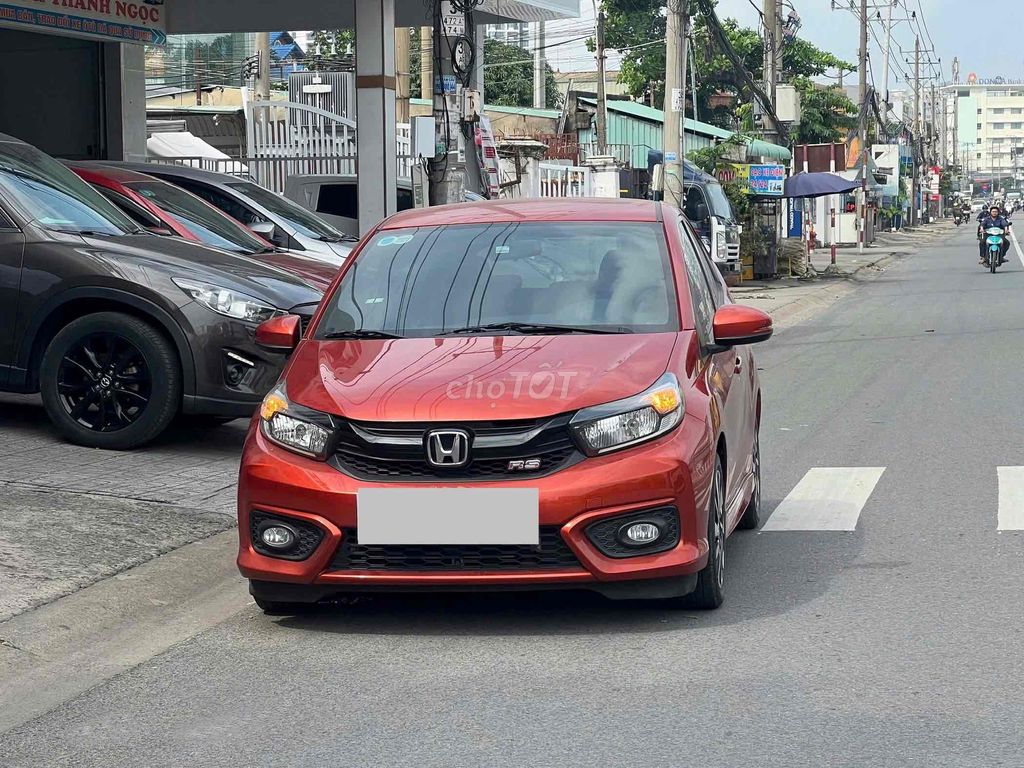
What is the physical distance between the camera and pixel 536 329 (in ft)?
19.7

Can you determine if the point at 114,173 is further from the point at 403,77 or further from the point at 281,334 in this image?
the point at 403,77

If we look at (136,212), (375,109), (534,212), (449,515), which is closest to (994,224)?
(375,109)

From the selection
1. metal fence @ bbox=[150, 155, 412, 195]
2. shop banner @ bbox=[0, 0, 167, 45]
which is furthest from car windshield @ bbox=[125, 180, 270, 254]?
metal fence @ bbox=[150, 155, 412, 195]

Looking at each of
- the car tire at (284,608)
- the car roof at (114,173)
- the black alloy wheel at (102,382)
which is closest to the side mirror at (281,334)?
the car tire at (284,608)

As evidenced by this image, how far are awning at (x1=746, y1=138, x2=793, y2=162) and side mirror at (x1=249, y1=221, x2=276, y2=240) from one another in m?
22.8

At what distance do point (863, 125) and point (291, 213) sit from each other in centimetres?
3750

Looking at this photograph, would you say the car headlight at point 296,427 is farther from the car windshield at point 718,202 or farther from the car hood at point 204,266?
the car windshield at point 718,202

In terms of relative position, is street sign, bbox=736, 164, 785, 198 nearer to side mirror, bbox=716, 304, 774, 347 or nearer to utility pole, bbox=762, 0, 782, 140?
utility pole, bbox=762, 0, 782, 140

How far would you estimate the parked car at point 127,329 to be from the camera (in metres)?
8.90

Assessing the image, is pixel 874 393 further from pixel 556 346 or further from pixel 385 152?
pixel 556 346

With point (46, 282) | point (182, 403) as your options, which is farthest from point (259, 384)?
point (46, 282)

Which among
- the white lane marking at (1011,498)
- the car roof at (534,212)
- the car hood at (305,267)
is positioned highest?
the car roof at (534,212)

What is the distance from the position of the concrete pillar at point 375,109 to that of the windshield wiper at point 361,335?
33.2 ft

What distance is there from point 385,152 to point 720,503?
36.4 feet
